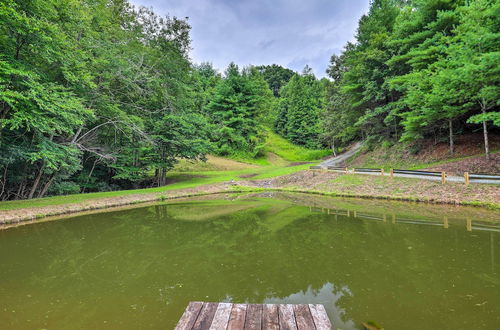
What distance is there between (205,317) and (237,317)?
0.41 metres

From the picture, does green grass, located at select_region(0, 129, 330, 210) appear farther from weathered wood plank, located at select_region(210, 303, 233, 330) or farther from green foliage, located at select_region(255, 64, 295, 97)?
green foliage, located at select_region(255, 64, 295, 97)

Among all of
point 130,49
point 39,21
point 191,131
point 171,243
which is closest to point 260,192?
point 191,131

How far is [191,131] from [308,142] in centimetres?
Answer: 3747

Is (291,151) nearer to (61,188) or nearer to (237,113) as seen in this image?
(237,113)

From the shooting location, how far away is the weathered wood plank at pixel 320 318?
299cm

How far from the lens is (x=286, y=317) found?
322 cm

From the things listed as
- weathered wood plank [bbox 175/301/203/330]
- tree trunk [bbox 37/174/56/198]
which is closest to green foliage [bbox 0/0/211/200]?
tree trunk [bbox 37/174/56/198]

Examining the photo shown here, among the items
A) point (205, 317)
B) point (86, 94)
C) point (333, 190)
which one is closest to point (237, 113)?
point (333, 190)

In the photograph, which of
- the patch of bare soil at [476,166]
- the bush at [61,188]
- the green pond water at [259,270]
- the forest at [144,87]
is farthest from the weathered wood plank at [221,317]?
the bush at [61,188]

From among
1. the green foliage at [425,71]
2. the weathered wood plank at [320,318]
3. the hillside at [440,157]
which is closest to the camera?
the weathered wood plank at [320,318]

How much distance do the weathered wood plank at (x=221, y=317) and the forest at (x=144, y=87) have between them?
1300 cm

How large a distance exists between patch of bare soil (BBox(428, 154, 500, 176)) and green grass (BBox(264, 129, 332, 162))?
28.1 m

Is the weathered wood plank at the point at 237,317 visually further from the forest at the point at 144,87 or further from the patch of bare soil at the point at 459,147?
the patch of bare soil at the point at 459,147

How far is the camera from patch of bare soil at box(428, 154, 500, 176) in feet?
50.1
